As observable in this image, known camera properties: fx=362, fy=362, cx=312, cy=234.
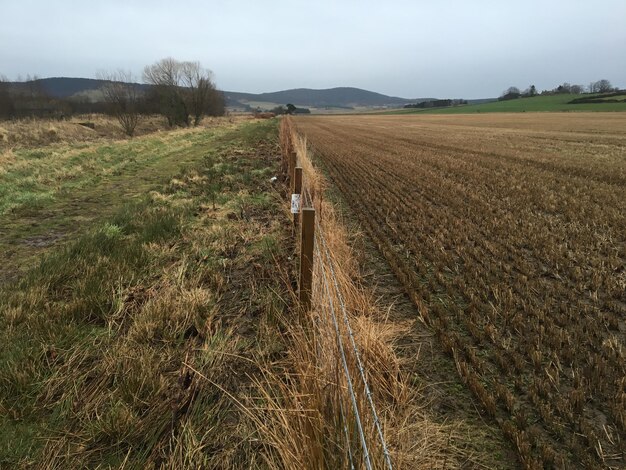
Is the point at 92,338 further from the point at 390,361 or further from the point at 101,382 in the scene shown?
the point at 390,361

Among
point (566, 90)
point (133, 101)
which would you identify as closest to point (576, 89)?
point (566, 90)

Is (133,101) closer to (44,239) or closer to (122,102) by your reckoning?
(122,102)

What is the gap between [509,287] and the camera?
444 cm

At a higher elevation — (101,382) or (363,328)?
(363,328)

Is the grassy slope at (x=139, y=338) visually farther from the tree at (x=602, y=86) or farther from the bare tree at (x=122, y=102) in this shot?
the tree at (x=602, y=86)

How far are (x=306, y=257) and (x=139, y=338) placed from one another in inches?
68.6

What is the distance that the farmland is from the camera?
2537 mm

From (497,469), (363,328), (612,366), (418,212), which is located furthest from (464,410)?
(418,212)

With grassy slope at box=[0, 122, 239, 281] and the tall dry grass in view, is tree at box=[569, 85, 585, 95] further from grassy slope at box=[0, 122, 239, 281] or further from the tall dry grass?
the tall dry grass

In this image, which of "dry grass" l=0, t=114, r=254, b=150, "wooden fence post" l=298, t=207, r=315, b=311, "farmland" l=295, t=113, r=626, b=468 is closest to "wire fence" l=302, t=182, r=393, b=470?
"wooden fence post" l=298, t=207, r=315, b=311

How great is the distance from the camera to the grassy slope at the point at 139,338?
2.32 m

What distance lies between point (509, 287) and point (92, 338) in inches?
181

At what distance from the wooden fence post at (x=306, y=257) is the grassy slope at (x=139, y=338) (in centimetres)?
42

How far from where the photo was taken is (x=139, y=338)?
11.1 ft
